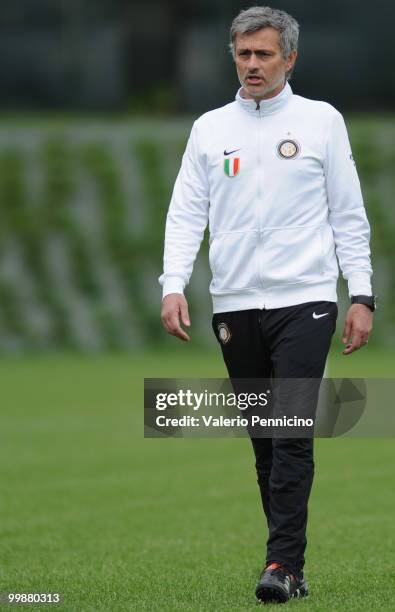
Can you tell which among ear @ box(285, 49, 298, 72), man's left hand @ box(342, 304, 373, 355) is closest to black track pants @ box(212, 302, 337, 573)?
man's left hand @ box(342, 304, 373, 355)

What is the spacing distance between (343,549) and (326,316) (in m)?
2.05

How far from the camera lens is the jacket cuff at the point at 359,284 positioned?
627 centimetres

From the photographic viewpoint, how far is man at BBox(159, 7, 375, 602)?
621 centimetres

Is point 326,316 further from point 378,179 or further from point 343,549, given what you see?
point 378,179

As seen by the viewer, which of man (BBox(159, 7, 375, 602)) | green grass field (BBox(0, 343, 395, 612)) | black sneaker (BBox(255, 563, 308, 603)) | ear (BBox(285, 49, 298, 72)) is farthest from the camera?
green grass field (BBox(0, 343, 395, 612))

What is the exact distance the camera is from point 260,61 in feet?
20.5

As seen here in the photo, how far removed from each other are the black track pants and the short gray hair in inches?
41.1

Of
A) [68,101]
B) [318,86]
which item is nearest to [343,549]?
[318,86]

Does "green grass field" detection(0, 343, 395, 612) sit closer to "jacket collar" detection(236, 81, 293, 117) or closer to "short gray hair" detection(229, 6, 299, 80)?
"jacket collar" detection(236, 81, 293, 117)

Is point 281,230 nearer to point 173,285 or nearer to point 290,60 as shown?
point 173,285

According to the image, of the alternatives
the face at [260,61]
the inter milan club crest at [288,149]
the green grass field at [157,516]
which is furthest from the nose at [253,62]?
the green grass field at [157,516]

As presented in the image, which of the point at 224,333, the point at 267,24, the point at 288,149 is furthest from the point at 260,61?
the point at 224,333

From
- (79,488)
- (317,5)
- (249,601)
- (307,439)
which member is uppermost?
(317,5)

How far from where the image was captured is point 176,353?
1033 inches
